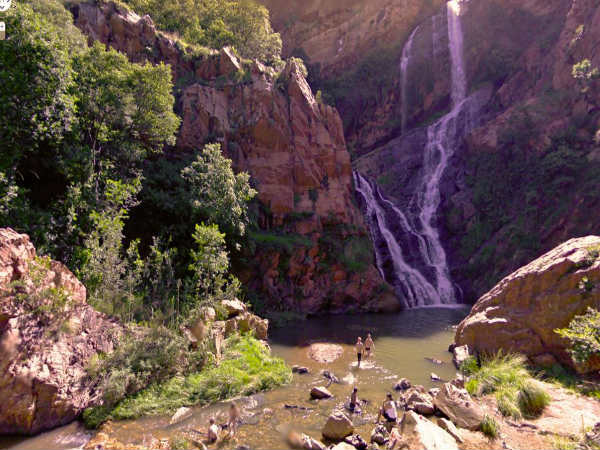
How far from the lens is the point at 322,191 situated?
33.0 metres

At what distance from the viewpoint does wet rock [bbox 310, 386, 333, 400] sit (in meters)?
12.6

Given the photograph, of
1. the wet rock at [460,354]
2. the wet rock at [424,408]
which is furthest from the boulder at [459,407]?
the wet rock at [460,354]

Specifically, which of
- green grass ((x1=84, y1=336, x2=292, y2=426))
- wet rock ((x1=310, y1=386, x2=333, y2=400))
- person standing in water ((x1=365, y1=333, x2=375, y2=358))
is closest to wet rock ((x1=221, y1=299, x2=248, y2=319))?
green grass ((x1=84, y1=336, x2=292, y2=426))

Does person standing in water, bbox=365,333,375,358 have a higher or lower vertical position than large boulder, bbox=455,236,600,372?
lower

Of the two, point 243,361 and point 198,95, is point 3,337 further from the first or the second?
point 198,95

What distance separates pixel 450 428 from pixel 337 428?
300cm

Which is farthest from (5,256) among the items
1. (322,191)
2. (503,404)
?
(322,191)

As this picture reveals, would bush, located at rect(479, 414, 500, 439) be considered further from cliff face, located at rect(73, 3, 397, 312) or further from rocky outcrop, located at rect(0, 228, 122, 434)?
cliff face, located at rect(73, 3, 397, 312)

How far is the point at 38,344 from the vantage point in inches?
409

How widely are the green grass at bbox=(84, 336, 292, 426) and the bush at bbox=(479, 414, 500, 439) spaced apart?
22.6 feet

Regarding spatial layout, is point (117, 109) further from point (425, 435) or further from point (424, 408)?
point (425, 435)

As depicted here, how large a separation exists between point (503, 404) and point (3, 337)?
14437mm

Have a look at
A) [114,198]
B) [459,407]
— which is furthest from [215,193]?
[459,407]

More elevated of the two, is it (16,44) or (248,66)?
(248,66)
